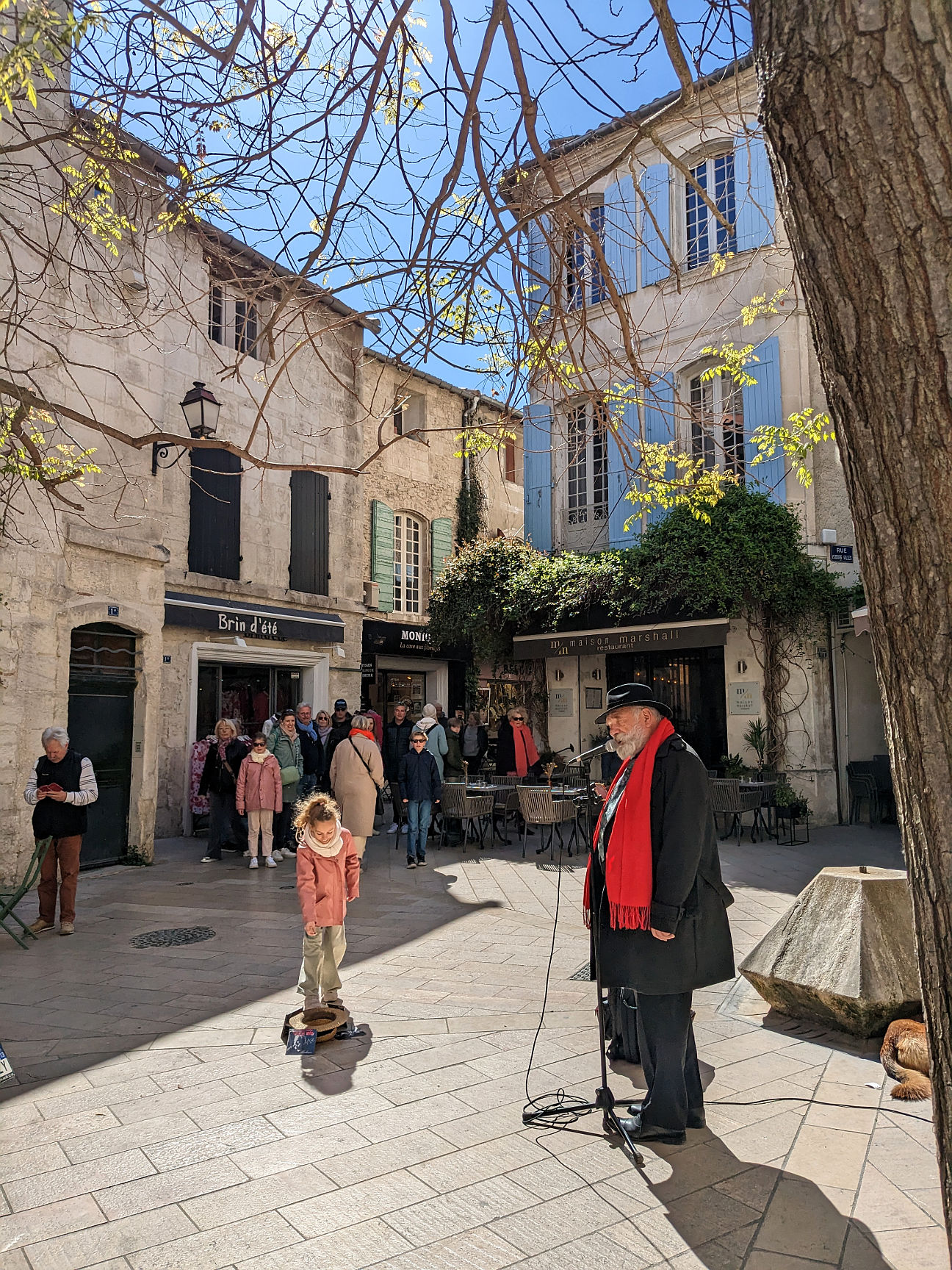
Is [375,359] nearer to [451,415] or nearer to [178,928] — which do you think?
[451,415]

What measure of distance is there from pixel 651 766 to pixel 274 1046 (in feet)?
8.21

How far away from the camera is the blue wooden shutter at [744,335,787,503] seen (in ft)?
43.8

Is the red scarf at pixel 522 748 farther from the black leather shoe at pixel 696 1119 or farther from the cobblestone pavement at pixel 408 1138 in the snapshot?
the black leather shoe at pixel 696 1119

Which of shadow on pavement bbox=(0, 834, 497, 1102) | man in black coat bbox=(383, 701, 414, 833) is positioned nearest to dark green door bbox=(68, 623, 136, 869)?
shadow on pavement bbox=(0, 834, 497, 1102)

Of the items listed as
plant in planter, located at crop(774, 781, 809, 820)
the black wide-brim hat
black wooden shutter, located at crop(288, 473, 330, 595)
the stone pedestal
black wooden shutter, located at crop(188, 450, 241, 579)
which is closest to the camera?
the black wide-brim hat

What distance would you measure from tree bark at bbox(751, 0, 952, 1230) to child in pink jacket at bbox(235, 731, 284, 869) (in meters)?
9.26

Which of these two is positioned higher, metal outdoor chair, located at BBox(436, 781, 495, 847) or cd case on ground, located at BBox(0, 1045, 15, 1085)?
metal outdoor chair, located at BBox(436, 781, 495, 847)

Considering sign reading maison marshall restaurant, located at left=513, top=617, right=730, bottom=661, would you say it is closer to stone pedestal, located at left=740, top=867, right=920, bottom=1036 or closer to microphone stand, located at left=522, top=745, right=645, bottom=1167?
stone pedestal, located at left=740, top=867, right=920, bottom=1036

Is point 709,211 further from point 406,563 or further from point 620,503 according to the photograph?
point 406,563

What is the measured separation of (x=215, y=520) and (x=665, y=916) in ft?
39.3

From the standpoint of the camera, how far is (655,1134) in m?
3.48

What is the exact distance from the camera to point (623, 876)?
3.54 m

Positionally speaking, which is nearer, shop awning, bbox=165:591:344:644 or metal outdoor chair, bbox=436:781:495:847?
metal outdoor chair, bbox=436:781:495:847

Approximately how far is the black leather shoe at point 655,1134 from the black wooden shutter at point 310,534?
1297cm
